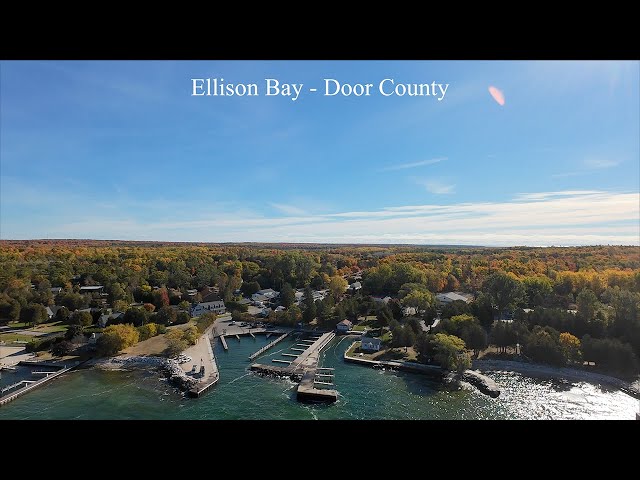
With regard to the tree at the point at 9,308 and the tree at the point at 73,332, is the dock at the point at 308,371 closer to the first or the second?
the tree at the point at 73,332

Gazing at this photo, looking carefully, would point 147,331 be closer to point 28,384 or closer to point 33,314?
point 28,384

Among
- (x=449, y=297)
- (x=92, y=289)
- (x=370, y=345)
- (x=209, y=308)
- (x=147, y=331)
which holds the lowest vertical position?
(x=370, y=345)

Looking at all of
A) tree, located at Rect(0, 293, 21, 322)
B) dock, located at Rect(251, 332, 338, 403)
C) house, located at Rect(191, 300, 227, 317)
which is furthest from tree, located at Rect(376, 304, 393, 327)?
tree, located at Rect(0, 293, 21, 322)

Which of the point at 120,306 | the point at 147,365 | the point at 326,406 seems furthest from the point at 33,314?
the point at 326,406

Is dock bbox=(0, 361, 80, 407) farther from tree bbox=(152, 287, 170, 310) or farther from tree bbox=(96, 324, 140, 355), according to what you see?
tree bbox=(152, 287, 170, 310)

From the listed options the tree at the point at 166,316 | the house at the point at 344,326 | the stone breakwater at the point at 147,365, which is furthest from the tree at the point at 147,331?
the house at the point at 344,326
